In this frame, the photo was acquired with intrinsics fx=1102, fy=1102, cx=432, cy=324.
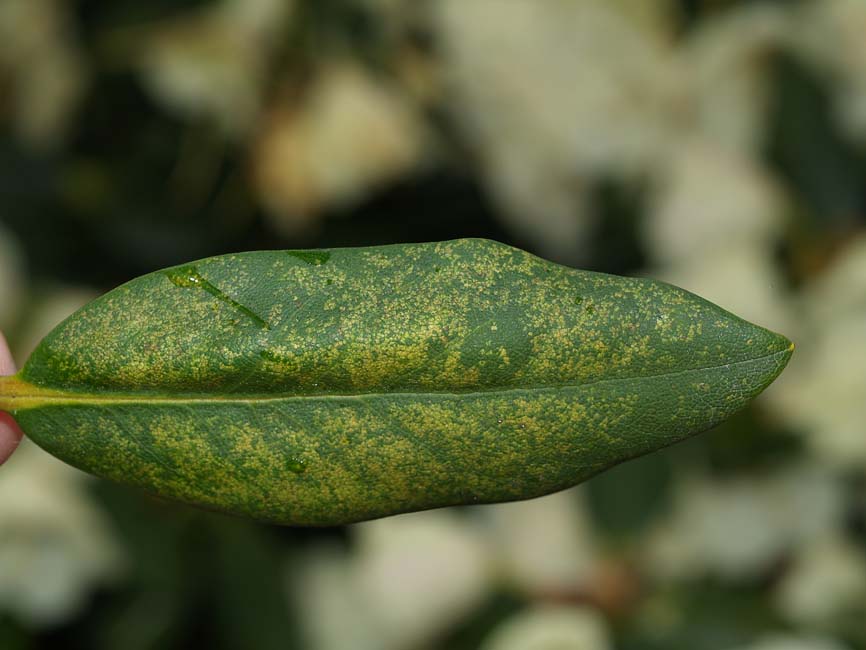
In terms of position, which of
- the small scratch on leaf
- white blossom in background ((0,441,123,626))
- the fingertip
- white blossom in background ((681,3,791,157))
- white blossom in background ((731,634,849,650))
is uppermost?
white blossom in background ((681,3,791,157))

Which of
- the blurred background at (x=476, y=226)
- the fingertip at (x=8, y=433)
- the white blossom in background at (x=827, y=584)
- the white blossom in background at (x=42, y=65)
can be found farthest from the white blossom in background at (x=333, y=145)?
the fingertip at (x=8, y=433)

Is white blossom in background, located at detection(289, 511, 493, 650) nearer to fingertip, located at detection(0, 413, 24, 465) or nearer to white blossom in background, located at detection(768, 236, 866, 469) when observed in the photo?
white blossom in background, located at detection(768, 236, 866, 469)

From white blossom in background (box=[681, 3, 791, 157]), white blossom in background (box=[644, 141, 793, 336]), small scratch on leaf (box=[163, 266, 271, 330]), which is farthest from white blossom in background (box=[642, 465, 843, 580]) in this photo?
small scratch on leaf (box=[163, 266, 271, 330])

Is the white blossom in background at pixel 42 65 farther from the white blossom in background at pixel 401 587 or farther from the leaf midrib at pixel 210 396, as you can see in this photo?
the leaf midrib at pixel 210 396

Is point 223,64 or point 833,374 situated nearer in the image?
point 833,374

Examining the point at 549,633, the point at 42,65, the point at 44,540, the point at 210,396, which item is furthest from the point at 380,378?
the point at 42,65

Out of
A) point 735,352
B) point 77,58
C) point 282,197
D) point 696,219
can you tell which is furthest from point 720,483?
point 77,58

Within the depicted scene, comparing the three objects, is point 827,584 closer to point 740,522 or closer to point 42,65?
point 740,522
